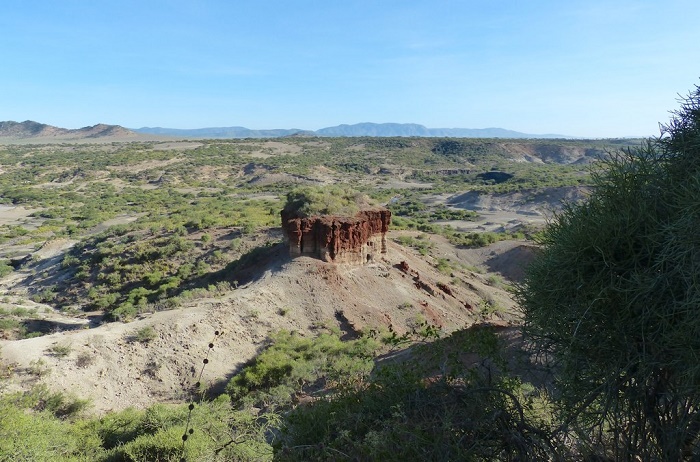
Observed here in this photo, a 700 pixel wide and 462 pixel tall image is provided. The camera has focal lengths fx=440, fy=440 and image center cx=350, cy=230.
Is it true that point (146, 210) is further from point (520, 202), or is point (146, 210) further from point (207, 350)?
point (520, 202)

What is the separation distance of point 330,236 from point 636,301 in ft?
54.0

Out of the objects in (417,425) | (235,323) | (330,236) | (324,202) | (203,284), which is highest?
(324,202)

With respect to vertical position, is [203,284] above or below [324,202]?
below

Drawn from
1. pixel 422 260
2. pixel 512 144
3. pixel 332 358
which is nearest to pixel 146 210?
pixel 422 260

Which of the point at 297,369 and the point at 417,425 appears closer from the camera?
the point at 417,425

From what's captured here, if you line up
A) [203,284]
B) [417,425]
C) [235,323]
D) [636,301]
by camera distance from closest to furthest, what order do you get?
[636,301]
[417,425]
[235,323]
[203,284]

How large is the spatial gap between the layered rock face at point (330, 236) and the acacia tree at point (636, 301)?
1524 cm

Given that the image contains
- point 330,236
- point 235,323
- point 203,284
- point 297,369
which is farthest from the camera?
point 203,284

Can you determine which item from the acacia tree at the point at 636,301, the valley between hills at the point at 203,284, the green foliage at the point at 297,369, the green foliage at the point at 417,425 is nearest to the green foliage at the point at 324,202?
the valley between hills at the point at 203,284

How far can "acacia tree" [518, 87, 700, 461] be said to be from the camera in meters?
4.59

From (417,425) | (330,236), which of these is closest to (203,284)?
(330,236)

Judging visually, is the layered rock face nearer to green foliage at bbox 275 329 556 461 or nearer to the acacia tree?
green foliage at bbox 275 329 556 461

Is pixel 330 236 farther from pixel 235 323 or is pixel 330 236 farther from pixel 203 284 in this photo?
pixel 203 284

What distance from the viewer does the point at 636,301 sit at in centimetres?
496
